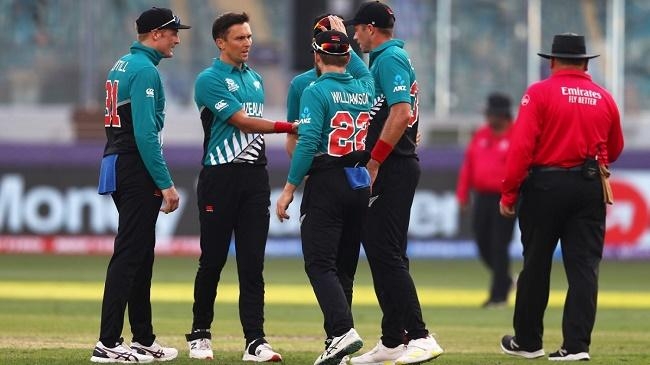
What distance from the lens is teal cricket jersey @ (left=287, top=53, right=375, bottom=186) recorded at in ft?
31.8

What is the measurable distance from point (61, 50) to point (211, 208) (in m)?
18.0

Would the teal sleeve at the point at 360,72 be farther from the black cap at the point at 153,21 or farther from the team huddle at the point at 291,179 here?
the black cap at the point at 153,21

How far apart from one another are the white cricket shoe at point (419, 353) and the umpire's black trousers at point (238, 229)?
114 centimetres

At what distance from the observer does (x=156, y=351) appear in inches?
408

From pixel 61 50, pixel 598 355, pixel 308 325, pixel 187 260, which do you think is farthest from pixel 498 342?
pixel 61 50

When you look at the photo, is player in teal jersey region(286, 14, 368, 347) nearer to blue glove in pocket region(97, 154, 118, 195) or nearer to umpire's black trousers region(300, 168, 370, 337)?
umpire's black trousers region(300, 168, 370, 337)

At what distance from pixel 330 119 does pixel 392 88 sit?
0.53 m

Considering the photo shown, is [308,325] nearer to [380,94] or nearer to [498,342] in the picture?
[498,342]

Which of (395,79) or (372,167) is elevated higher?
(395,79)

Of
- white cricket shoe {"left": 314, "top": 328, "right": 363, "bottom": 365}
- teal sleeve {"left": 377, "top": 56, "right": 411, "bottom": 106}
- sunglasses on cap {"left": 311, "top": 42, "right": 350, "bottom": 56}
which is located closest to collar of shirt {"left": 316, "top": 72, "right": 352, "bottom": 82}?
sunglasses on cap {"left": 311, "top": 42, "right": 350, "bottom": 56}

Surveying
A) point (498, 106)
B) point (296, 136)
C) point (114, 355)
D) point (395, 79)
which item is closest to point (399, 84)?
point (395, 79)

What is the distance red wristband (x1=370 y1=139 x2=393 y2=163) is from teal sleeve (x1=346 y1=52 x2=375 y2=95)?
37 centimetres

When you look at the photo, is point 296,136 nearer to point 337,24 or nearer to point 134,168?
point 337,24

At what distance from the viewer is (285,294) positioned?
58.9 ft
